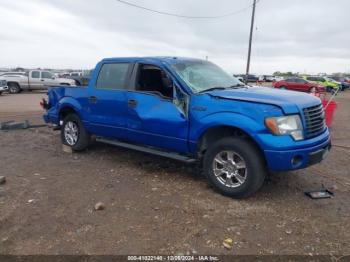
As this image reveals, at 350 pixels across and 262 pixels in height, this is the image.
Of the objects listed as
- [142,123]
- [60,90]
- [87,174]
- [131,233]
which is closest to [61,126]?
[60,90]

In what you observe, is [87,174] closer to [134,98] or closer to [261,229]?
[134,98]

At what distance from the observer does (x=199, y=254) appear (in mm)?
3246

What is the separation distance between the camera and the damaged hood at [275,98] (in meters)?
4.22

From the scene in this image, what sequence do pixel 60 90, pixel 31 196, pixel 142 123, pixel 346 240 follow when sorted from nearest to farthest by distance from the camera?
pixel 346 240, pixel 31 196, pixel 142 123, pixel 60 90

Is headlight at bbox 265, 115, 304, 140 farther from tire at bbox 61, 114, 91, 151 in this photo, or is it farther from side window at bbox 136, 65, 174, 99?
tire at bbox 61, 114, 91, 151

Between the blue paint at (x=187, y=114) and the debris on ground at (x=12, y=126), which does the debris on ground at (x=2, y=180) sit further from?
the debris on ground at (x=12, y=126)

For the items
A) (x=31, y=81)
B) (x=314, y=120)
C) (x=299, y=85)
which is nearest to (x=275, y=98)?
(x=314, y=120)

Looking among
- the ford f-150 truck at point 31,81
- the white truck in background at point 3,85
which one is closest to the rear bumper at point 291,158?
the white truck in background at point 3,85

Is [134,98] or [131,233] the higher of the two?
[134,98]

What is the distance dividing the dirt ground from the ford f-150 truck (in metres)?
20.7

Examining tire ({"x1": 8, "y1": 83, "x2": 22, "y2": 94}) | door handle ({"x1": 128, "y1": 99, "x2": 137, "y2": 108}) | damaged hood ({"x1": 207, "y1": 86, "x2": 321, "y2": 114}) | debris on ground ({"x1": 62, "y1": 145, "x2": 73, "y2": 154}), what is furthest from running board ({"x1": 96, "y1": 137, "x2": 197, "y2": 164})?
tire ({"x1": 8, "y1": 83, "x2": 22, "y2": 94})

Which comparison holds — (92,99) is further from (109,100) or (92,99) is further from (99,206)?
(99,206)

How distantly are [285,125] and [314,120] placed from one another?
62cm

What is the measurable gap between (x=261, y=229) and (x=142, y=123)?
8.18ft
